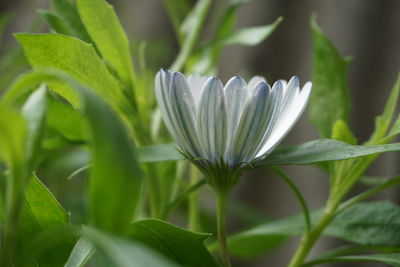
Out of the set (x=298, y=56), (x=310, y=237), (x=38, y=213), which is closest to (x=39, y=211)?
(x=38, y=213)

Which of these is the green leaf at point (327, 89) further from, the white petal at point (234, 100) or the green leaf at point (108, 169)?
the green leaf at point (108, 169)

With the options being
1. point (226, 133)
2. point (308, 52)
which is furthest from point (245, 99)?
point (308, 52)

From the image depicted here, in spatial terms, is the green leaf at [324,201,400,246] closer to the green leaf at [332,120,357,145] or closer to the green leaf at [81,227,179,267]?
the green leaf at [332,120,357,145]

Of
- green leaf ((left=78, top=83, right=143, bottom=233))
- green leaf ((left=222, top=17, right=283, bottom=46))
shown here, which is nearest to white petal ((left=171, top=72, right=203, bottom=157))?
green leaf ((left=78, top=83, right=143, bottom=233))

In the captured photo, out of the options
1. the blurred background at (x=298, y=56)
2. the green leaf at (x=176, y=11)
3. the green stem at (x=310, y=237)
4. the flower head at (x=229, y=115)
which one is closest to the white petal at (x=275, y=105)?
the flower head at (x=229, y=115)

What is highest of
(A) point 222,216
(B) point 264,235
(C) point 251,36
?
(C) point 251,36

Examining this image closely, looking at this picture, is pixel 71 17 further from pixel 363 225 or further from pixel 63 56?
pixel 363 225
